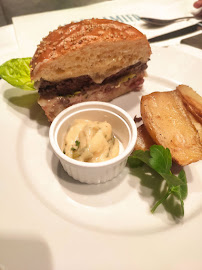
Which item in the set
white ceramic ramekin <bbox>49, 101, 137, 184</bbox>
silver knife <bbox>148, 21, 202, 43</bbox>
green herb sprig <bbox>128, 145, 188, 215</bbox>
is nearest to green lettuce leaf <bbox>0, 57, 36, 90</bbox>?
white ceramic ramekin <bbox>49, 101, 137, 184</bbox>

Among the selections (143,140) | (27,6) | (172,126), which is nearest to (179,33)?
(172,126)

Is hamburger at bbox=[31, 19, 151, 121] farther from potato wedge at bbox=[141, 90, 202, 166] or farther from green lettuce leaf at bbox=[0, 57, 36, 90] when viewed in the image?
potato wedge at bbox=[141, 90, 202, 166]

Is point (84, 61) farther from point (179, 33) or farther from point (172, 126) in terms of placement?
point (179, 33)

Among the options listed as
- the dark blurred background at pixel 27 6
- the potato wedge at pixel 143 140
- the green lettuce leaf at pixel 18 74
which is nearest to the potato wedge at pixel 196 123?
the potato wedge at pixel 143 140

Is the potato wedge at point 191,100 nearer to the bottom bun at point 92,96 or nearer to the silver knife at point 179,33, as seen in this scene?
the bottom bun at point 92,96

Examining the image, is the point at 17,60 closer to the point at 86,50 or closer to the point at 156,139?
the point at 86,50

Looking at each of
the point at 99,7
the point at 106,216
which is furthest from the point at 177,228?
the point at 99,7
